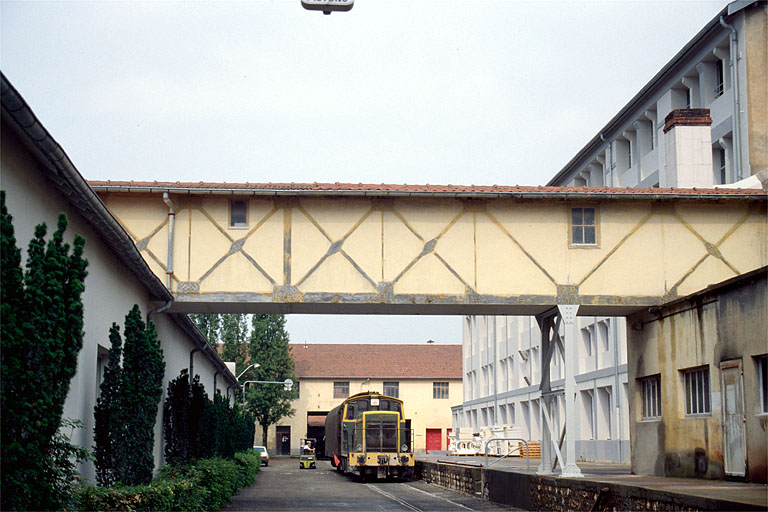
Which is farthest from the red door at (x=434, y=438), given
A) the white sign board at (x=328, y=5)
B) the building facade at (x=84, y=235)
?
the white sign board at (x=328, y=5)

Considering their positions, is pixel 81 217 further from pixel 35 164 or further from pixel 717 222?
pixel 717 222

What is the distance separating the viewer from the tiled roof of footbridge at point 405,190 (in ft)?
63.5

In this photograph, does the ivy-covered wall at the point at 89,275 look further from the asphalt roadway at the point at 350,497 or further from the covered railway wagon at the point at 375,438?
the covered railway wagon at the point at 375,438

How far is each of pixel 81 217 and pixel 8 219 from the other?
5.24 meters

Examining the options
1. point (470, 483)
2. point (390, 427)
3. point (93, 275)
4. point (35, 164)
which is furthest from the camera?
point (390, 427)

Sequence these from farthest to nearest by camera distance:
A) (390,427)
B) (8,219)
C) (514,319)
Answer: (514,319) < (390,427) < (8,219)

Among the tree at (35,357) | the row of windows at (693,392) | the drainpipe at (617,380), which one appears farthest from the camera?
the drainpipe at (617,380)

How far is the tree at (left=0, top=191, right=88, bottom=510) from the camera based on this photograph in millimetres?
8000

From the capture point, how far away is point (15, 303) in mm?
8117

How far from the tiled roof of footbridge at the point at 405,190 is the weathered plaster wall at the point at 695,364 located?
2499 millimetres

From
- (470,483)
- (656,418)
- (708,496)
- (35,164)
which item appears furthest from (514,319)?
(35,164)

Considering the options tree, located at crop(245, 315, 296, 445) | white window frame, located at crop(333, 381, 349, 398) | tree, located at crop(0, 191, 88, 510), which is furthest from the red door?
tree, located at crop(0, 191, 88, 510)

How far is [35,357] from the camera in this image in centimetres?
838

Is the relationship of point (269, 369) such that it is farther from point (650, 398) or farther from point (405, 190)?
point (405, 190)
